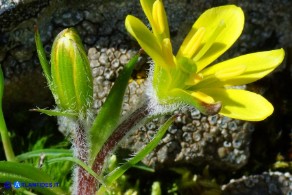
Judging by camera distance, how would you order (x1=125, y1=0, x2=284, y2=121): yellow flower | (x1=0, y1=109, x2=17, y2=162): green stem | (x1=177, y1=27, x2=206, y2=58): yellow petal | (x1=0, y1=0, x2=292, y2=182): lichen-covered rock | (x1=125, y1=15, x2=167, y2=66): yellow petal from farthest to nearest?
(x1=0, y1=0, x2=292, y2=182): lichen-covered rock
(x1=0, y1=109, x2=17, y2=162): green stem
(x1=177, y1=27, x2=206, y2=58): yellow petal
(x1=125, y1=0, x2=284, y2=121): yellow flower
(x1=125, y1=15, x2=167, y2=66): yellow petal

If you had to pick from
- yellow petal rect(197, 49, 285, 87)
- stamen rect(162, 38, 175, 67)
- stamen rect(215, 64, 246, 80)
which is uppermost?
stamen rect(162, 38, 175, 67)

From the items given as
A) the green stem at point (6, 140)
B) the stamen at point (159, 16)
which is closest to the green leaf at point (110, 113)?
the stamen at point (159, 16)

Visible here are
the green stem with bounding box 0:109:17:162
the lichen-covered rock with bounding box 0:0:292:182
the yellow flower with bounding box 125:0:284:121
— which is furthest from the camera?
the lichen-covered rock with bounding box 0:0:292:182

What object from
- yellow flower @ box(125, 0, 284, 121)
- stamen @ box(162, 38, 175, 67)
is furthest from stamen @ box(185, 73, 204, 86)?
stamen @ box(162, 38, 175, 67)

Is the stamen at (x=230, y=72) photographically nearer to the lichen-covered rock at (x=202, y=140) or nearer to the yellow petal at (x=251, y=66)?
the yellow petal at (x=251, y=66)

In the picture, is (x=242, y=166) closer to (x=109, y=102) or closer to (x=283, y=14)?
(x=283, y=14)

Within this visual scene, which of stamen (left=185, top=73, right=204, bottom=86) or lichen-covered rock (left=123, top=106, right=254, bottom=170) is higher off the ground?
stamen (left=185, top=73, right=204, bottom=86)

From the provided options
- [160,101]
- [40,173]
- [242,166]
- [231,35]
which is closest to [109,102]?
[160,101]

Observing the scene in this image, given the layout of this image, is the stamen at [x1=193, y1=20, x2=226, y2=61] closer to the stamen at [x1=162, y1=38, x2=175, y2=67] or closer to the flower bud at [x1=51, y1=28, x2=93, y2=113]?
the stamen at [x1=162, y1=38, x2=175, y2=67]
